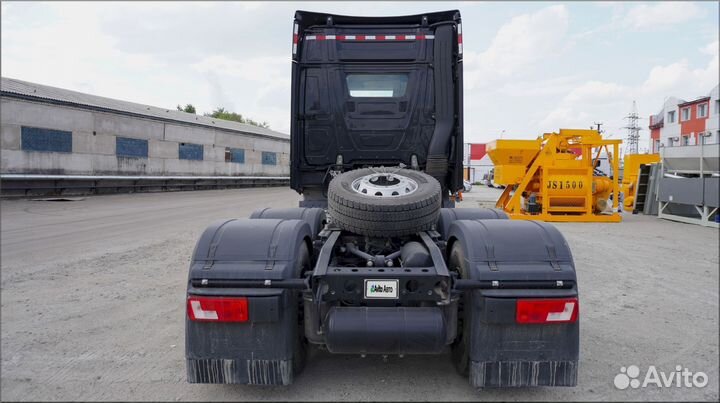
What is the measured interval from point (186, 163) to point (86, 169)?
622 centimetres

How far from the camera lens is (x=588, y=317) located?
491 cm

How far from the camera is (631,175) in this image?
18.9 metres

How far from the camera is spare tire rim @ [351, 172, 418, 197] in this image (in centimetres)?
386

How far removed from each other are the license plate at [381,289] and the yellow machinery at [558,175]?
1219 centimetres

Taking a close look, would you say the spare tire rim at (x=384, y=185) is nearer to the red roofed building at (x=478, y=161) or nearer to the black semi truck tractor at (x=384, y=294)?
the black semi truck tractor at (x=384, y=294)

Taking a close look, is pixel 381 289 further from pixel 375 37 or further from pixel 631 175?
pixel 631 175

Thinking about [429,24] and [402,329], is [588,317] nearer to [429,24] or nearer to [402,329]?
[402,329]

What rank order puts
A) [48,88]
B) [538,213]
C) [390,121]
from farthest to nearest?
[48,88] < [538,213] < [390,121]

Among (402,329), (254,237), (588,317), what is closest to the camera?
(402,329)

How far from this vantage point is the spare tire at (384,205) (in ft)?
11.6

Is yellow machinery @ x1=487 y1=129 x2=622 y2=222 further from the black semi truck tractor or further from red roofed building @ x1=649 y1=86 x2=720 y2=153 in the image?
red roofed building @ x1=649 y1=86 x2=720 y2=153

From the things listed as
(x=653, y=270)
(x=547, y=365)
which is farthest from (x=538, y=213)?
(x=547, y=365)

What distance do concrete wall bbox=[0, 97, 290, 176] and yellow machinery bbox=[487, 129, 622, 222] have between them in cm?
1444

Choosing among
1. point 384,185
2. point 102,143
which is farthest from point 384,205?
point 102,143
